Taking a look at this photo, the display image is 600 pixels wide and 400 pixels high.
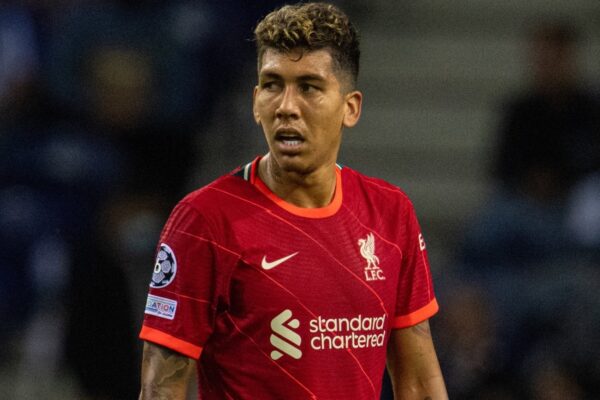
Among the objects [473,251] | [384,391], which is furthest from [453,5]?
[384,391]

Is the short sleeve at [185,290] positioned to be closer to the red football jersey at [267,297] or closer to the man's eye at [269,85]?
the red football jersey at [267,297]

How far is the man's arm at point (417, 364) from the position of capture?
151 inches

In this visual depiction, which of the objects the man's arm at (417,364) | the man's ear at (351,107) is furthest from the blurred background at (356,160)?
the man's ear at (351,107)

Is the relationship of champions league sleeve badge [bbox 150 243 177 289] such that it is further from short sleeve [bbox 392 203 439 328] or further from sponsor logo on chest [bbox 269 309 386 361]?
short sleeve [bbox 392 203 439 328]

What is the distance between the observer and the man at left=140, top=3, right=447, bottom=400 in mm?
3375

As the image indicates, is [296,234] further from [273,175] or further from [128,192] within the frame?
[128,192]

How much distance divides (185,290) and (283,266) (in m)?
0.30

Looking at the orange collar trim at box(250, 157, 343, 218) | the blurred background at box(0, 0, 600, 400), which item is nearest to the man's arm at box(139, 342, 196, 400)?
the orange collar trim at box(250, 157, 343, 218)

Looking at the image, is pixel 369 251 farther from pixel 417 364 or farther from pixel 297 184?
pixel 417 364

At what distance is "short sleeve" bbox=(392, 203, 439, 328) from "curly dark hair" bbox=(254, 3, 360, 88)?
58cm

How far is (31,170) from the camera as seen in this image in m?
6.82

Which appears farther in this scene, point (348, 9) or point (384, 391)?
point (348, 9)

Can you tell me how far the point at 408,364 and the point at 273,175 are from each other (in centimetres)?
77

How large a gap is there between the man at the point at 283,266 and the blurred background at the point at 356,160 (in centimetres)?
236
